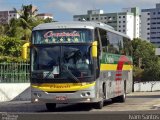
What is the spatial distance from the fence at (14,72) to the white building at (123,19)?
Result: 79414mm

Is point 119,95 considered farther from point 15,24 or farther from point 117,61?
point 15,24

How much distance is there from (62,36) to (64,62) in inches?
42.0

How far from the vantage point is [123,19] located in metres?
124

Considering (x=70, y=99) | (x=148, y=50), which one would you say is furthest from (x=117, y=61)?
→ (x=148, y=50)

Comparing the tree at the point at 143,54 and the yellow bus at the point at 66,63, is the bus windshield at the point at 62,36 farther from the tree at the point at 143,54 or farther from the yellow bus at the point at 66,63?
the tree at the point at 143,54

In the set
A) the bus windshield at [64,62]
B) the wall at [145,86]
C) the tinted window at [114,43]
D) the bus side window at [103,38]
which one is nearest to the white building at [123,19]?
the wall at [145,86]

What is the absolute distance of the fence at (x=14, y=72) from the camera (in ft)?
93.3

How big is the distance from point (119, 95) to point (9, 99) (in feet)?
26.7

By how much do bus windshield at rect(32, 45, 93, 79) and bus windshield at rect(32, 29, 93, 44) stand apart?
0.27 m

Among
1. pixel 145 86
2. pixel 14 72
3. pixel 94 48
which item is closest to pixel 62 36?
pixel 94 48

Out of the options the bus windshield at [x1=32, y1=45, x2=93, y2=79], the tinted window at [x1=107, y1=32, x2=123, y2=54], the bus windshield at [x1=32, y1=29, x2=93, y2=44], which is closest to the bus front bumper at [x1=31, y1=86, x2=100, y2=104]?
the bus windshield at [x1=32, y1=45, x2=93, y2=79]

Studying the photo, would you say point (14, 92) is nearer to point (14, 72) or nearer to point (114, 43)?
point (14, 72)

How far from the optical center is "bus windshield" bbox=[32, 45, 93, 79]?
59.1 ft

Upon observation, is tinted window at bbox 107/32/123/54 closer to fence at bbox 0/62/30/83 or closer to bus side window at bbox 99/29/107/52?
bus side window at bbox 99/29/107/52
